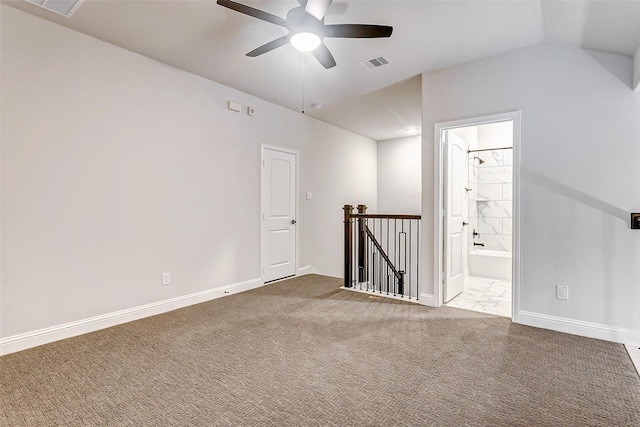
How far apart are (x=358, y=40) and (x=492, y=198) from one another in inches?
172

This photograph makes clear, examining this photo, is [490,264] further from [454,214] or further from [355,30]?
[355,30]

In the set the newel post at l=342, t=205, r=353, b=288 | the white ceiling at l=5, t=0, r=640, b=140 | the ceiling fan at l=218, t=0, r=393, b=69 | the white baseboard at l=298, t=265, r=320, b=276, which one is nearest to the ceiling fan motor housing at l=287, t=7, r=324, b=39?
the ceiling fan at l=218, t=0, r=393, b=69

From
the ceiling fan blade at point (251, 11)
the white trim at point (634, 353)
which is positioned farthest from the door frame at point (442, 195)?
the ceiling fan blade at point (251, 11)

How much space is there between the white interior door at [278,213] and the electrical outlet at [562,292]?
340cm

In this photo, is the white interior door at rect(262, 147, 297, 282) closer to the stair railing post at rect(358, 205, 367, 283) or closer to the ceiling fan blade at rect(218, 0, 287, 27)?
the stair railing post at rect(358, 205, 367, 283)

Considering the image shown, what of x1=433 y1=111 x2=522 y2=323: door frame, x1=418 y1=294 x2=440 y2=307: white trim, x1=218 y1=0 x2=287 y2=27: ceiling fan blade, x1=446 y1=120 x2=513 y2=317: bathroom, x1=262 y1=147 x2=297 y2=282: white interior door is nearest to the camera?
x1=218 y1=0 x2=287 y2=27: ceiling fan blade

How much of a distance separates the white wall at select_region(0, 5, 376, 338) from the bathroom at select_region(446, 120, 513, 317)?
12.2ft

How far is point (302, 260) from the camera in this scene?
525 cm

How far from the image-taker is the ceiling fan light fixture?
2324mm

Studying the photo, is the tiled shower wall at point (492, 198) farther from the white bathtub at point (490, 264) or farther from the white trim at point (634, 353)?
the white trim at point (634, 353)

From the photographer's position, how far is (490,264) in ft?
17.6

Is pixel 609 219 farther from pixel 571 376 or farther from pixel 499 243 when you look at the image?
pixel 499 243

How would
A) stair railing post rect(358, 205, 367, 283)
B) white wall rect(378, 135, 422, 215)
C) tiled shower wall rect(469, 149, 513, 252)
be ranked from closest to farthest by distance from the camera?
stair railing post rect(358, 205, 367, 283) → tiled shower wall rect(469, 149, 513, 252) → white wall rect(378, 135, 422, 215)

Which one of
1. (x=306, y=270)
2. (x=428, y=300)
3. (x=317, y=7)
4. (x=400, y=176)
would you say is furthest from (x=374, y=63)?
(x=400, y=176)
